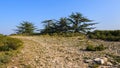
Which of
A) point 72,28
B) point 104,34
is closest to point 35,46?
point 104,34

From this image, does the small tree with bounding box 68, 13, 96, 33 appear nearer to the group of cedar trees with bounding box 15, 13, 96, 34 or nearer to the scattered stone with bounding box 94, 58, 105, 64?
the group of cedar trees with bounding box 15, 13, 96, 34

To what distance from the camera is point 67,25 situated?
32.5m

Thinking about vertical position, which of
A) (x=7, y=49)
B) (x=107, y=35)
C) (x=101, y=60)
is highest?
(x=107, y=35)

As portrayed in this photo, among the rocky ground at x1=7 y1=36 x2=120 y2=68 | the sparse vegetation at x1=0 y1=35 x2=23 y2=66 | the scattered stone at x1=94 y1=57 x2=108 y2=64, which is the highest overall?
the sparse vegetation at x1=0 y1=35 x2=23 y2=66

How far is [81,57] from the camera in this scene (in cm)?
1508

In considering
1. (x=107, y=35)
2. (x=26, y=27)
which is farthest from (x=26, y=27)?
(x=107, y=35)

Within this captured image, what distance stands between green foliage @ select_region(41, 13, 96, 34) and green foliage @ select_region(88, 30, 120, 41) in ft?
27.5

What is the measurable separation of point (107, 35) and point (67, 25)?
10897mm

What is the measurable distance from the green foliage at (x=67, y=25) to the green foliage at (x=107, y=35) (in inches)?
330

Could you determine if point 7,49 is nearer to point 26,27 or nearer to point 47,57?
point 47,57

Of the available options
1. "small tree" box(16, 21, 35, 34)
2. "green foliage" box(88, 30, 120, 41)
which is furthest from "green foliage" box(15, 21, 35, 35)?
"green foliage" box(88, 30, 120, 41)

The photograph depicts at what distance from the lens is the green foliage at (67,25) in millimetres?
31514

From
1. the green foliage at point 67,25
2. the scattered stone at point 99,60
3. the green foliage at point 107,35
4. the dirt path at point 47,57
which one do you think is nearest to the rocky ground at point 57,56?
the dirt path at point 47,57

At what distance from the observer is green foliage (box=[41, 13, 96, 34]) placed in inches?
1241
